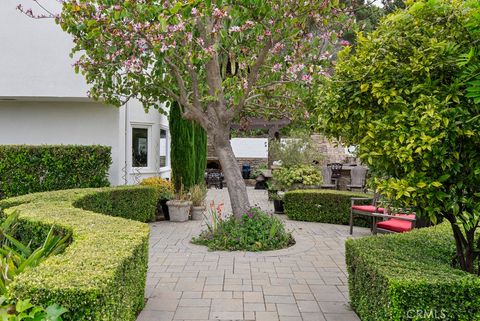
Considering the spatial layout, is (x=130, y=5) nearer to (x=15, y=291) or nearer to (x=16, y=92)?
(x=15, y=291)

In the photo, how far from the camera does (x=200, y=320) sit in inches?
141

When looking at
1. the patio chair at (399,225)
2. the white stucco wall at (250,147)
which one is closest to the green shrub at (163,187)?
the patio chair at (399,225)

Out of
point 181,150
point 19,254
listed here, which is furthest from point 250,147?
point 19,254

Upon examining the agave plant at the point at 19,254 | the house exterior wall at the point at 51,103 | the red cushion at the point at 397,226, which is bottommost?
the red cushion at the point at 397,226

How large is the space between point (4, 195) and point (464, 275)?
8.26m

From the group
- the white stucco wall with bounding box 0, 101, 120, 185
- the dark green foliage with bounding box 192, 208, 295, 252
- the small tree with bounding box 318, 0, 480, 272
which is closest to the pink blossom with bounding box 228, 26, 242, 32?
the small tree with bounding box 318, 0, 480, 272

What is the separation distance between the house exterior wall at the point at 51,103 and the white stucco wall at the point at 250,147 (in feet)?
31.0

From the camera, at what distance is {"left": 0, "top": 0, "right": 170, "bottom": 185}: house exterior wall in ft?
28.6

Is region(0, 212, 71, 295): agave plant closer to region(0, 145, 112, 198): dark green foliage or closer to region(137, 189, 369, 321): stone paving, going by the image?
region(137, 189, 369, 321): stone paving

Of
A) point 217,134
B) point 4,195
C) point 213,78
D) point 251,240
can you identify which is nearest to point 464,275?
point 251,240

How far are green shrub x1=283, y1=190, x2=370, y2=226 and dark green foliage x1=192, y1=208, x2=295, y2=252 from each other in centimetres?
240

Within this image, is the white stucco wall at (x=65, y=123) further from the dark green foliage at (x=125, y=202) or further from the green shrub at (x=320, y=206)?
the green shrub at (x=320, y=206)

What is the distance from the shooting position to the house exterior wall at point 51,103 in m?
8.70

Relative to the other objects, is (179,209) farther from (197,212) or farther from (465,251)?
(465,251)
